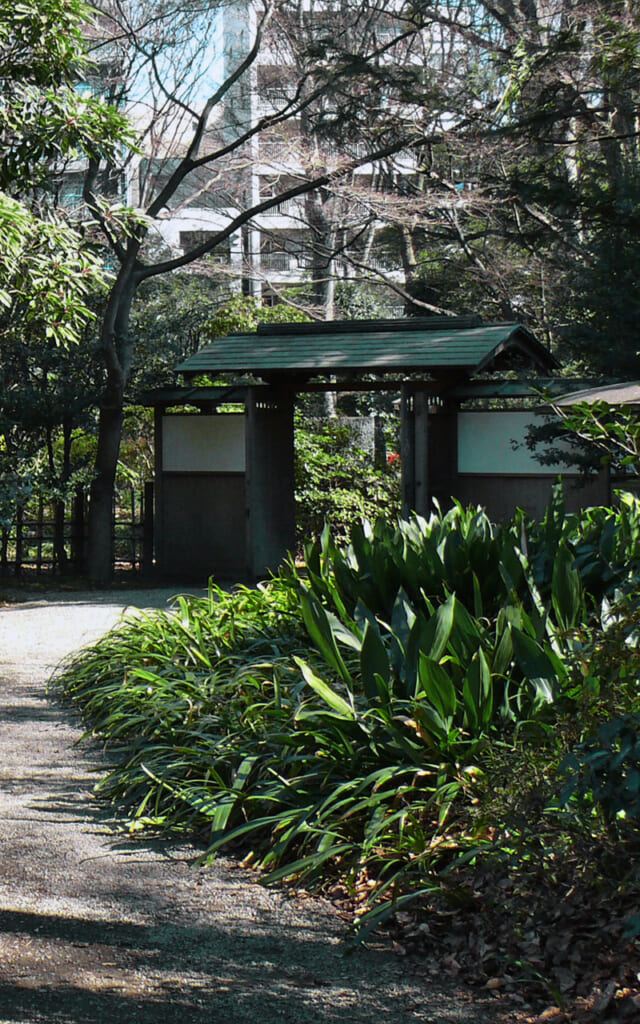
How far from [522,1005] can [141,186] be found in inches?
505

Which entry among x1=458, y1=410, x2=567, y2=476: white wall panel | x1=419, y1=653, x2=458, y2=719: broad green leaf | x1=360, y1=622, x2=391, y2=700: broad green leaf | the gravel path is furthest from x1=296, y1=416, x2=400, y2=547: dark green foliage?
the gravel path

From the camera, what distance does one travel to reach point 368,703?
14.7 ft

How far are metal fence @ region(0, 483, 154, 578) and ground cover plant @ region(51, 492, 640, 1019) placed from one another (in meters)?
7.44

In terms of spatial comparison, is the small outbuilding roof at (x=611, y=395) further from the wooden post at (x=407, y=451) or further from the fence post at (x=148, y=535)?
the fence post at (x=148, y=535)

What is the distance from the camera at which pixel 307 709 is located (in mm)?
4824

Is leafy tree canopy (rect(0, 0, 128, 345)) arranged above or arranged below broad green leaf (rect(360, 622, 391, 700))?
above

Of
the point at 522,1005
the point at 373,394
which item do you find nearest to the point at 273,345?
the point at 373,394

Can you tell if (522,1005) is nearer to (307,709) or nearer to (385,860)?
(385,860)

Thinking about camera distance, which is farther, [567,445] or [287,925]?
[567,445]

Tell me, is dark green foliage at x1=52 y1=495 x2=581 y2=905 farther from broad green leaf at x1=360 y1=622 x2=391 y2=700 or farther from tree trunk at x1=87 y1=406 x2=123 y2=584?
tree trunk at x1=87 y1=406 x2=123 y2=584

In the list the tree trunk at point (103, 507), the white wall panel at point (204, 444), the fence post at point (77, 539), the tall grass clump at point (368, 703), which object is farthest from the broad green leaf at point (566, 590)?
the fence post at point (77, 539)

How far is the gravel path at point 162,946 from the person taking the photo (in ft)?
9.36

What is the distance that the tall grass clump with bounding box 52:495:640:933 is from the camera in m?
3.91

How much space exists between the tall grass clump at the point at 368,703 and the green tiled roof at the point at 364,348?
199 inches
